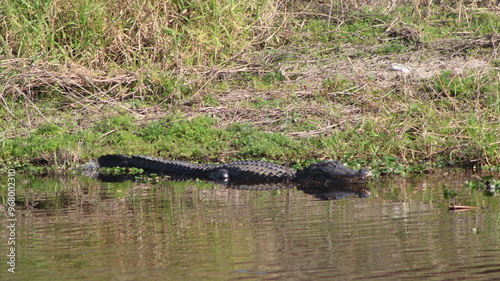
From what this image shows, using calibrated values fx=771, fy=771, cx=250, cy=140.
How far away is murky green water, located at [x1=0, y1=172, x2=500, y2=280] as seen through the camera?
12.9 feet

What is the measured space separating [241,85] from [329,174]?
3.18 metres

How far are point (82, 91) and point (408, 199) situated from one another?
5281mm

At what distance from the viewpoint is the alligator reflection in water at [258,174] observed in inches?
279

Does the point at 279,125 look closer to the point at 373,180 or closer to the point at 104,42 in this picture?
the point at 373,180

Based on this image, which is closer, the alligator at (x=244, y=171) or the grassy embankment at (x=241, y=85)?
the alligator at (x=244, y=171)

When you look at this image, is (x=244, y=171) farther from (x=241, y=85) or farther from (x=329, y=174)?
(x=241, y=85)

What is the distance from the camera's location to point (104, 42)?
10.2 metres

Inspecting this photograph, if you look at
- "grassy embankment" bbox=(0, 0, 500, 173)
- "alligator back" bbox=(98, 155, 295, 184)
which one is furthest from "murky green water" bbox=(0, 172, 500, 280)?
"grassy embankment" bbox=(0, 0, 500, 173)

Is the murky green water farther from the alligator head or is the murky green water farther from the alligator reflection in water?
the alligator head

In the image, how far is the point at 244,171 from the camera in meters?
7.73

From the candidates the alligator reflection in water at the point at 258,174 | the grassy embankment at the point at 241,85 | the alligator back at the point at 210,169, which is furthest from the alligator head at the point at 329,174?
the grassy embankment at the point at 241,85

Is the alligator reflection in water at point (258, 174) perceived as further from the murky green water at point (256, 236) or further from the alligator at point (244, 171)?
the murky green water at point (256, 236)

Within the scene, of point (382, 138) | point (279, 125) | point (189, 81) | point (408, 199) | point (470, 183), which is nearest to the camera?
point (408, 199)

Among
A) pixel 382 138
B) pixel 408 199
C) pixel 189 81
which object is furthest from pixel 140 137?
pixel 408 199
